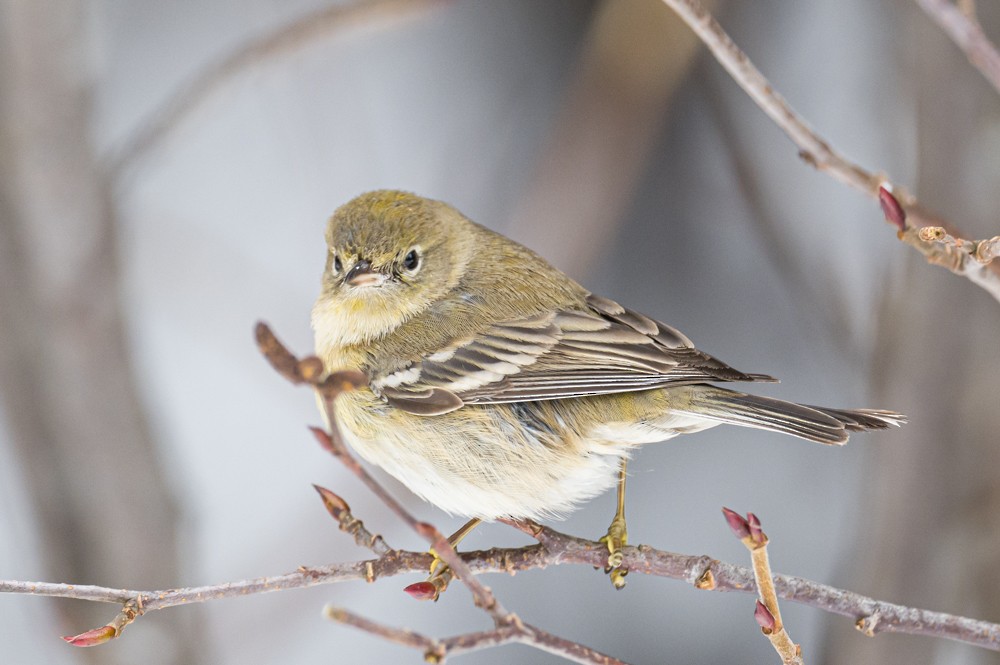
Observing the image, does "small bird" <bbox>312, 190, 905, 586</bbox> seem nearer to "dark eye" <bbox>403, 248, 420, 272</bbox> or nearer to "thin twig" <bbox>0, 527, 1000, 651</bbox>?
"dark eye" <bbox>403, 248, 420, 272</bbox>

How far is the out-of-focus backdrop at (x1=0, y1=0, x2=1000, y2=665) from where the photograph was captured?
3266 millimetres

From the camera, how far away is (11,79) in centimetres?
337

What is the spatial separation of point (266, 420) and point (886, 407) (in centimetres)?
308

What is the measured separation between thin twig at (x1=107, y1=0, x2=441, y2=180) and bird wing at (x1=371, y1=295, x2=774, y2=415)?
41.3 inches

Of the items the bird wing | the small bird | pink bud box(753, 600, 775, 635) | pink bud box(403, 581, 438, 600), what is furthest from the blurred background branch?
pink bud box(753, 600, 775, 635)

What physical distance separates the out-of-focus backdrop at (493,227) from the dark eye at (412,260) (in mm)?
753

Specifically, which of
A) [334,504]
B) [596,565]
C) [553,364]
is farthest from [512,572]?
[553,364]

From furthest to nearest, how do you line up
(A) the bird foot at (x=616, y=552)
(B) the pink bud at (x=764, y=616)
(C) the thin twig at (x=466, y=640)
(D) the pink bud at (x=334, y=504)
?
(A) the bird foot at (x=616, y=552)
(D) the pink bud at (x=334, y=504)
(B) the pink bud at (x=764, y=616)
(C) the thin twig at (x=466, y=640)

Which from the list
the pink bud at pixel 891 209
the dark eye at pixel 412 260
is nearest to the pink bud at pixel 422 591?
the dark eye at pixel 412 260

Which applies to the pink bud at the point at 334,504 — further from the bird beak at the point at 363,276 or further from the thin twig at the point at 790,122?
the thin twig at the point at 790,122

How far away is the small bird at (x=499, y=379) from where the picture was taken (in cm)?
230

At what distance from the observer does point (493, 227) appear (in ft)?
14.7

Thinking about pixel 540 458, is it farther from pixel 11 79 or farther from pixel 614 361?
pixel 11 79

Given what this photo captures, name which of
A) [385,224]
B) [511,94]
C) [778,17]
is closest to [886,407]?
[385,224]
